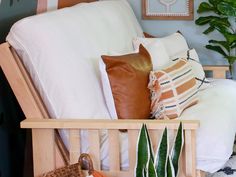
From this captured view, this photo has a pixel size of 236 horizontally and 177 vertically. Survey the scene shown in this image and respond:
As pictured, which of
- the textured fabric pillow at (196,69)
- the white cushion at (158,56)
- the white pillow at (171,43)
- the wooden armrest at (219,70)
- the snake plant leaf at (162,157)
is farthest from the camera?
the wooden armrest at (219,70)

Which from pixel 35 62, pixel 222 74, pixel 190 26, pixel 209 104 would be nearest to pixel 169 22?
pixel 190 26

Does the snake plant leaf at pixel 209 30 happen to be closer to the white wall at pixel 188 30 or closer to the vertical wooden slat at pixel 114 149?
the white wall at pixel 188 30

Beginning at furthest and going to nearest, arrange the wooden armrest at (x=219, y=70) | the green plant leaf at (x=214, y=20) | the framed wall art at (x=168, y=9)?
the framed wall art at (x=168, y=9)
the green plant leaf at (x=214, y=20)
the wooden armrest at (x=219, y=70)

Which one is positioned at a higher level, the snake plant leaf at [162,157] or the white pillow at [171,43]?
the white pillow at [171,43]

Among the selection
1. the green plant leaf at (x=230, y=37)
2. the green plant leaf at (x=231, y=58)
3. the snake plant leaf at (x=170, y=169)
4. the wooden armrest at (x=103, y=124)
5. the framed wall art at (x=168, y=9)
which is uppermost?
the framed wall art at (x=168, y=9)

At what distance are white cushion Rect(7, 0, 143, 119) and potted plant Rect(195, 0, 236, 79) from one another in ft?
3.58

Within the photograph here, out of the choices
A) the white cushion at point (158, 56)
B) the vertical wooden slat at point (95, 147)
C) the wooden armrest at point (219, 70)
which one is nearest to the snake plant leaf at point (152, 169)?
the vertical wooden slat at point (95, 147)

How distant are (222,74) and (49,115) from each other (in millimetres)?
1453

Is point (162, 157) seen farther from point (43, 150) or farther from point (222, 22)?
point (222, 22)

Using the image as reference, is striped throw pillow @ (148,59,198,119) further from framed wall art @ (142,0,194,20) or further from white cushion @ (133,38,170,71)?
framed wall art @ (142,0,194,20)

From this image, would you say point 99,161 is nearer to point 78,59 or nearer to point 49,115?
point 49,115

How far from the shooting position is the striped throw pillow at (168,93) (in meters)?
2.21

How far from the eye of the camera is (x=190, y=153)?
1.86m

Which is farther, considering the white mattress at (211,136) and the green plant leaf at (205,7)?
the green plant leaf at (205,7)
